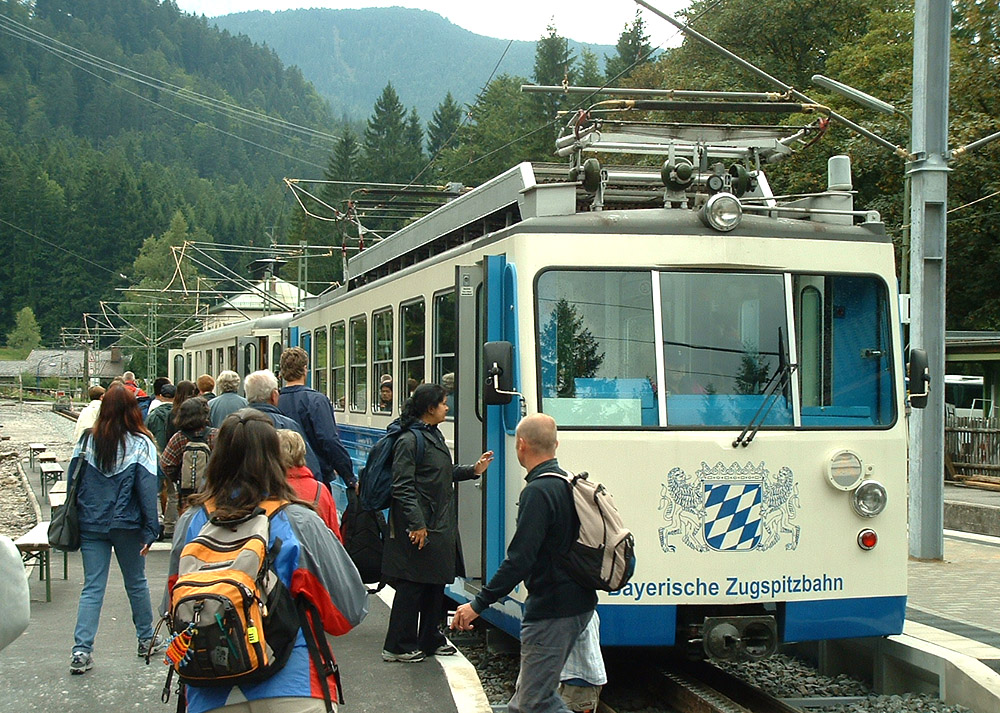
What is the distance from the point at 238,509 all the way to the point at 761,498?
412 cm

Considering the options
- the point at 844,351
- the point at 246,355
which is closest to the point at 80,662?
the point at 844,351

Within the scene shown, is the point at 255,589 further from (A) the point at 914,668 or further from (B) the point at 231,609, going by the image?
(A) the point at 914,668

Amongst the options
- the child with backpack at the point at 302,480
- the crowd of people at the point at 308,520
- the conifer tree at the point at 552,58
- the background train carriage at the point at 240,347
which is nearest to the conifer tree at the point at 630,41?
the conifer tree at the point at 552,58

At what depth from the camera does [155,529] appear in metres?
7.66

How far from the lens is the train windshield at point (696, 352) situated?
7645 millimetres

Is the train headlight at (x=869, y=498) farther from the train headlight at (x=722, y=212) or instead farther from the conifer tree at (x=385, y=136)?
the conifer tree at (x=385, y=136)

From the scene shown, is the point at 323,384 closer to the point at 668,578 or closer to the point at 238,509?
the point at 668,578

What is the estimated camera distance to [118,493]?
7.62 metres

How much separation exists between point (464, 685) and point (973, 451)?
70.4ft

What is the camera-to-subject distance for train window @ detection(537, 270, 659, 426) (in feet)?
25.0

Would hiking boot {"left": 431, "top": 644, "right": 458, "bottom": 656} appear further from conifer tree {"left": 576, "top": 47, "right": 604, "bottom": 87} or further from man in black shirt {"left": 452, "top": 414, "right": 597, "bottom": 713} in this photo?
conifer tree {"left": 576, "top": 47, "right": 604, "bottom": 87}

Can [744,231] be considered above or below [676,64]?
below

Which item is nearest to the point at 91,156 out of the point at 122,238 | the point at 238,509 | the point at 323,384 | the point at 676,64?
the point at 122,238

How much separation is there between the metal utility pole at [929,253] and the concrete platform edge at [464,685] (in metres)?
6.75
